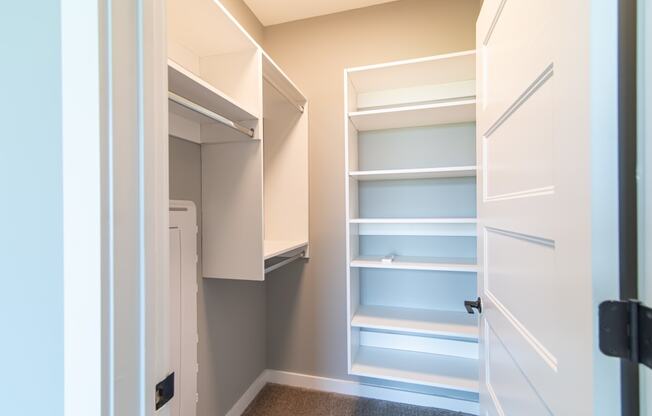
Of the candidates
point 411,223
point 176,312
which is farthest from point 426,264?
point 176,312

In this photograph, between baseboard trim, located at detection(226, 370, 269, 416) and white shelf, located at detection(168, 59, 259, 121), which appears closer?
white shelf, located at detection(168, 59, 259, 121)

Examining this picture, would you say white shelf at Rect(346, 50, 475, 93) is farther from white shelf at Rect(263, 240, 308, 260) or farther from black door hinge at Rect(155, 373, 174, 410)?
black door hinge at Rect(155, 373, 174, 410)

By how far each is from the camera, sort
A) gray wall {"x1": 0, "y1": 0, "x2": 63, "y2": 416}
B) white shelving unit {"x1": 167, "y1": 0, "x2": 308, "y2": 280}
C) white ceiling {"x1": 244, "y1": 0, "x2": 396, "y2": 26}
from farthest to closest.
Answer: white ceiling {"x1": 244, "y1": 0, "x2": 396, "y2": 26}
white shelving unit {"x1": 167, "y1": 0, "x2": 308, "y2": 280}
gray wall {"x1": 0, "y1": 0, "x2": 63, "y2": 416}

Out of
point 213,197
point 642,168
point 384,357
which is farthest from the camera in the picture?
point 384,357

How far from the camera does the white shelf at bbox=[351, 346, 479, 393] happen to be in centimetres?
159

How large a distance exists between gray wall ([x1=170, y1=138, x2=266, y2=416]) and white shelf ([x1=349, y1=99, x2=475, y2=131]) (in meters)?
0.99

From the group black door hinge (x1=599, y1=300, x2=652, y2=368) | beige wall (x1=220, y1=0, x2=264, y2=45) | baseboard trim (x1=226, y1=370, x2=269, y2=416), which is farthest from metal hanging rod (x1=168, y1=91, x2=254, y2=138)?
baseboard trim (x1=226, y1=370, x2=269, y2=416)

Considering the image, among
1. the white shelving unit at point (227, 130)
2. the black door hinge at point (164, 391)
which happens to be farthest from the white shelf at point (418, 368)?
the black door hinge at point (164, 391)

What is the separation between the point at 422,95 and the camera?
1875 millimetres

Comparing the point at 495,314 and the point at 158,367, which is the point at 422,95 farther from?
the point at 158,367

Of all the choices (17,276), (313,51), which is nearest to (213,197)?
(17,276)

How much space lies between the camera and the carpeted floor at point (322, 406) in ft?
5.97

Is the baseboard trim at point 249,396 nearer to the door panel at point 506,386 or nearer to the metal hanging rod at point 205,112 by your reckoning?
the door panel at point 506,386

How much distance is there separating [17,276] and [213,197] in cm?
101
